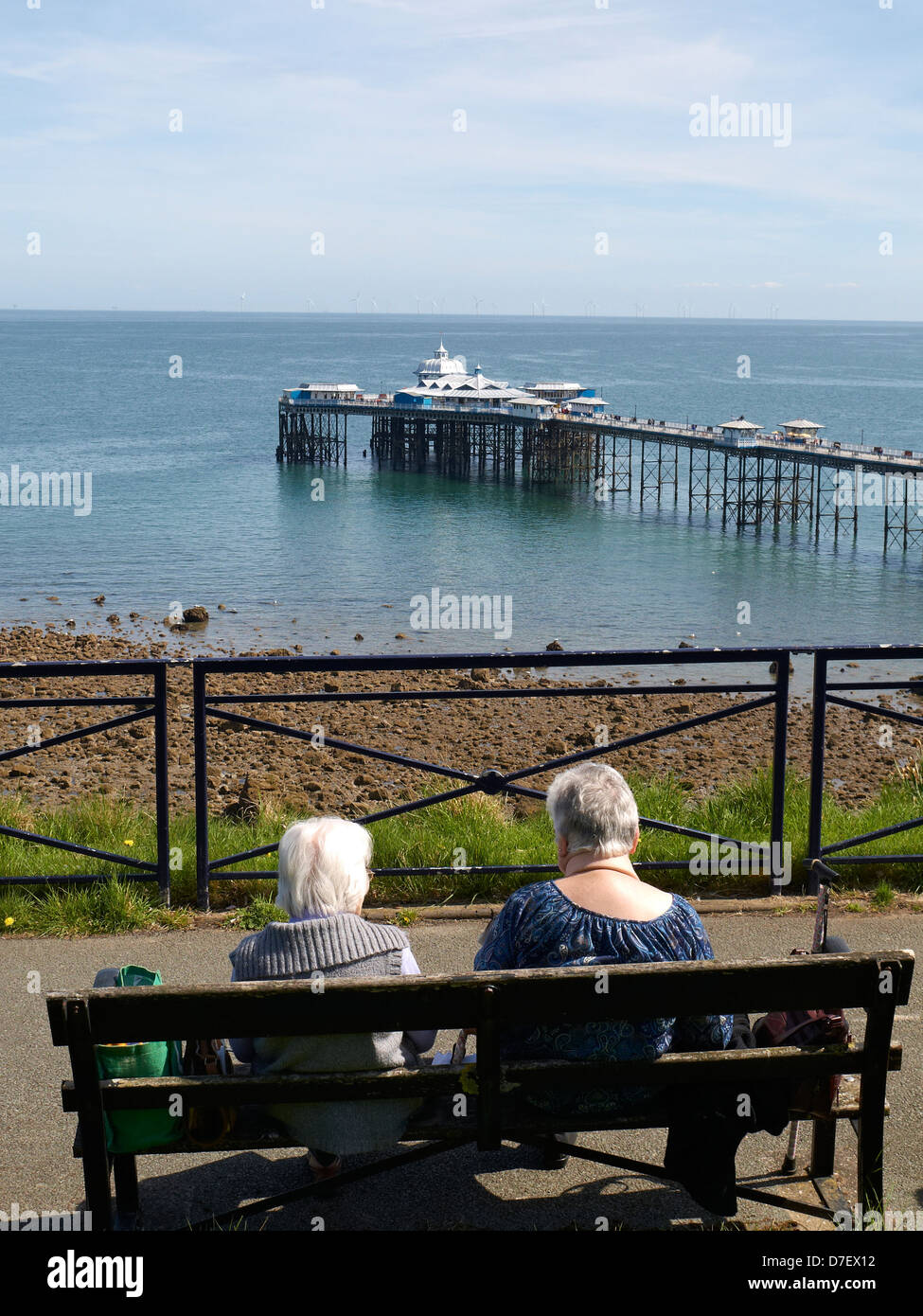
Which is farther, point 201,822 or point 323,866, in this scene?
point 201,822

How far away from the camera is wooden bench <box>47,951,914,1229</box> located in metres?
3.02

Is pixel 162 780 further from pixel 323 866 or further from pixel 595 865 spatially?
pixel 595 865

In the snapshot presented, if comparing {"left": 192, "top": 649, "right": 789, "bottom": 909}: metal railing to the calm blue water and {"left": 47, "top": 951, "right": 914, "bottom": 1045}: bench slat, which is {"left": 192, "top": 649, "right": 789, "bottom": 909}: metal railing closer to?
{"left": 47, "top": 951, "right": 914, "bottom": 1045}: bench slat

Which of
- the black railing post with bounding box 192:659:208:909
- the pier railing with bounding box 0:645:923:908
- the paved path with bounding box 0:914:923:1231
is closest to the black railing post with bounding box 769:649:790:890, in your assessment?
the pier railing with bounding box 0:645:923:908

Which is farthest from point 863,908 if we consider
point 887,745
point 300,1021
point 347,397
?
point 347,397

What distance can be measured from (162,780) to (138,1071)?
2.60 meters

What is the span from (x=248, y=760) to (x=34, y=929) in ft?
38.0

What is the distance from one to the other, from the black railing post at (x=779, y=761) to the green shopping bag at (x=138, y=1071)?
10.5ft

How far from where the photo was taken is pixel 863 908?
19.1 ft

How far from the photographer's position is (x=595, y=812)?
3.36 meters

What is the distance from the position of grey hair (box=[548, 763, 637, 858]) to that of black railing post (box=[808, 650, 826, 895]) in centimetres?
257

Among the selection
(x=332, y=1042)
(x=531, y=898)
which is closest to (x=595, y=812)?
(x=531, y=898)

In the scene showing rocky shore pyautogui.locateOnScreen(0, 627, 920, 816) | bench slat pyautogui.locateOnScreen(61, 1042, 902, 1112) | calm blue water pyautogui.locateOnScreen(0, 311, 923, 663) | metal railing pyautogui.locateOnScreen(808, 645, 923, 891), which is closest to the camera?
bench slat pyautogui.locateOnScreen(61, 1042, 902, 1112)
